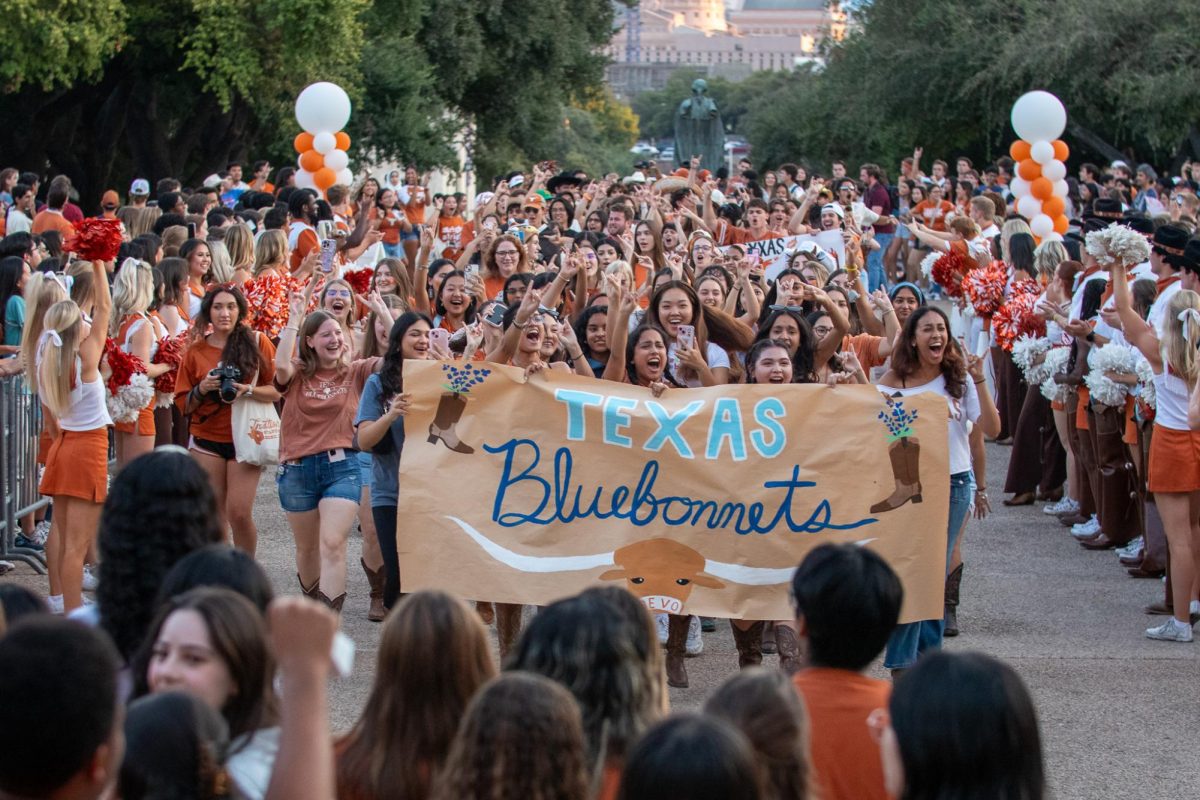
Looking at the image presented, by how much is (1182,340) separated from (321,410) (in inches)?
173

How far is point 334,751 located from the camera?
12.8 feet

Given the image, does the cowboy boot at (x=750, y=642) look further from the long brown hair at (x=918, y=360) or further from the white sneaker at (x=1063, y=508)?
the white sneaker at (x=1063, y=508)

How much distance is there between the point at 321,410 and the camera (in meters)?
8.47

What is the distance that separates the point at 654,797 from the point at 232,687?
3.90ft

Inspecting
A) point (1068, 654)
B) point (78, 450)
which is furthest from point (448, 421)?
point (1068, 654)

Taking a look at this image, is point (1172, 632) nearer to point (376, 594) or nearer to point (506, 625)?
point (506, 625)

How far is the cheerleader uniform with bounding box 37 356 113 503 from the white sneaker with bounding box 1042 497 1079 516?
6.98 m

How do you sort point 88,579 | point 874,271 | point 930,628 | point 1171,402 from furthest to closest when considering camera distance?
1. point 874,271
2. point 88,579
3. point 1171,402
4. point 930,628

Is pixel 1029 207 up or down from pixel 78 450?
up

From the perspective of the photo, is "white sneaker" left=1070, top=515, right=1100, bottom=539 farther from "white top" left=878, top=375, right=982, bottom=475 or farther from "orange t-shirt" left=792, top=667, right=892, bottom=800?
"orange t-shirt" left=792, top=667, right=892, bottom=800

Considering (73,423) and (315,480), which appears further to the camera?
(73,423)

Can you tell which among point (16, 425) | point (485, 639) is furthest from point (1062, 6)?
point (485, 639)

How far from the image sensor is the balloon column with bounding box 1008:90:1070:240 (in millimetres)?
20203

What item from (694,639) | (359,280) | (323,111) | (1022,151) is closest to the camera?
(694,639)
